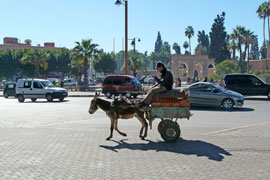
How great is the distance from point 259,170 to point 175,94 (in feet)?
10.1

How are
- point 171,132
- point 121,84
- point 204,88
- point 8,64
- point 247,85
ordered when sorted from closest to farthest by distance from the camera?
1. point 171,132
2. point 204,88
3. point 247,85
4. point 121,84
5. point 8,64

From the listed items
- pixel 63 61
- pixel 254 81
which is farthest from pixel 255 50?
pixel 254 81

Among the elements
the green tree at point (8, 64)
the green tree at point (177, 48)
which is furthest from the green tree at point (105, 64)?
the green tree at point (177, 48)

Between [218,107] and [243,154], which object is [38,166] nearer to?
[243,154]

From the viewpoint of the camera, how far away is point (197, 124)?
39.5 feet

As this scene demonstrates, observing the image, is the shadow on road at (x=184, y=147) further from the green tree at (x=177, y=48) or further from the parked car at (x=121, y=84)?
the green tree at (x=177, y=48)

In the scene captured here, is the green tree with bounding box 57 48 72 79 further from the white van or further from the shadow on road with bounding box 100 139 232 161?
the shadow on road with bounding box 100 139 232 161

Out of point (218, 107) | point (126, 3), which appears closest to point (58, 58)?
point (126, 3)

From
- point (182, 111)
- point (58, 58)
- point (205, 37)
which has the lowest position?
point (182, 111)

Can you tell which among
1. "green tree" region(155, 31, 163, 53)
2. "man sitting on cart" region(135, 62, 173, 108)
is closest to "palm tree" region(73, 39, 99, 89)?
"man sitting on cart" region(135, 62, 173, 108)

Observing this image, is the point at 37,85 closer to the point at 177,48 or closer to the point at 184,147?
the point at 184,147

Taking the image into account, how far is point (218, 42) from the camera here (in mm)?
93250

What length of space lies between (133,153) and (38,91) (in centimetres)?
1976

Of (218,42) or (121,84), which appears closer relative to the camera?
(121,84)
